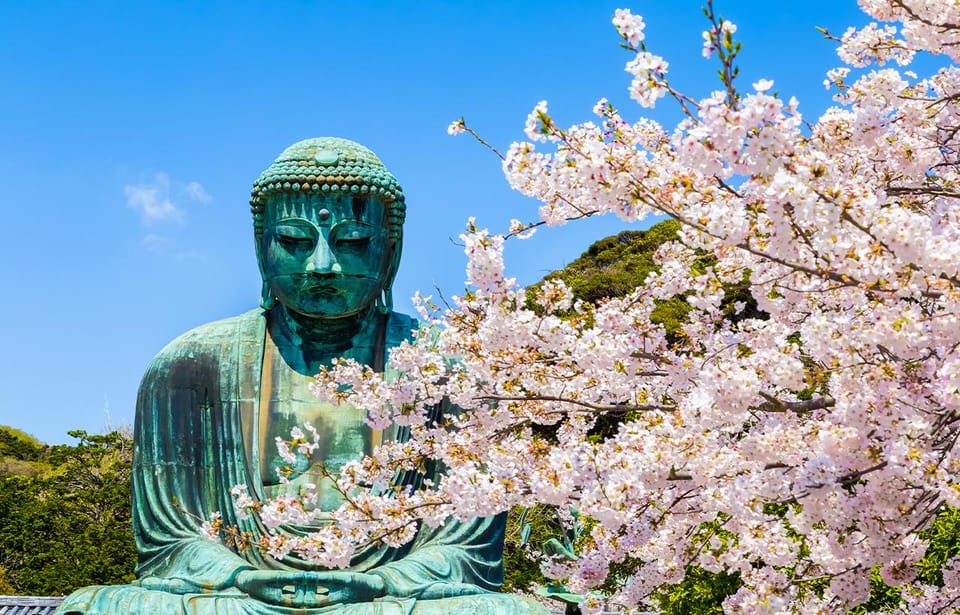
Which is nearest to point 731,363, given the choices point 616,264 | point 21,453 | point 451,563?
point 451,563

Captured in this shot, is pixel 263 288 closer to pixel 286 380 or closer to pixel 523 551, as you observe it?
pixel 286 380

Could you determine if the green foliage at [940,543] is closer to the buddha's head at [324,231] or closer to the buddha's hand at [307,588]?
the buddha's head at [324,231]

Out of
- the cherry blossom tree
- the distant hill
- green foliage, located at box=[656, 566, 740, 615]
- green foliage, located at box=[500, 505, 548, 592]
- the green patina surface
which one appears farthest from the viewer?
the distant hill

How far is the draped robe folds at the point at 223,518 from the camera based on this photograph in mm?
5840

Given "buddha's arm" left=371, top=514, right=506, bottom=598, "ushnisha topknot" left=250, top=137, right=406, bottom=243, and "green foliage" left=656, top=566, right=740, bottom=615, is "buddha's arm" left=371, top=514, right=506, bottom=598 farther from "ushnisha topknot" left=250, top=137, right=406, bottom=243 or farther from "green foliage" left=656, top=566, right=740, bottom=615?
"green foliage" left=656, top=566, right=740, bottom=615

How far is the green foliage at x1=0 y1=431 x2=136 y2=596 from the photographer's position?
20578mm

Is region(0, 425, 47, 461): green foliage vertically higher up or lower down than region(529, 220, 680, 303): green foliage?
lower down

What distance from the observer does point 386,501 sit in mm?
6039

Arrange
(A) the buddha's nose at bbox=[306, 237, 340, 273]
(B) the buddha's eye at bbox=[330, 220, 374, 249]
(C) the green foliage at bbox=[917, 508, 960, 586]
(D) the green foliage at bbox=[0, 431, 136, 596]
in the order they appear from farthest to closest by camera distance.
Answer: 1. (D) the green foliage at bbox=[0, 431, 136, 596]
2. (C) the green foliage at bbox=[917, 508, 960, 586]
3. (B) the buddha's eye at bbox=[330, 220, 374, 249]
4. (A) the buddha's nose at bbox=[306, 237, 340, 273]

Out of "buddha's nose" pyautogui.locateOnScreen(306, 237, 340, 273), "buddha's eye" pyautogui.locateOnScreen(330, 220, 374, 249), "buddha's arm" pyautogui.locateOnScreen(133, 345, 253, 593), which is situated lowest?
"buddha's arm" pyautogui.locateOnScreen(133, 345, 253, 593)

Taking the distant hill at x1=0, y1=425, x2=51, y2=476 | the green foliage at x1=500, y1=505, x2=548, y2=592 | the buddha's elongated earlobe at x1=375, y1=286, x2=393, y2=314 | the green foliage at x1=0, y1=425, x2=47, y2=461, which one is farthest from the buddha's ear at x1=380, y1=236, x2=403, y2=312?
the green foliage at x1=0, y1=425, x2=47, y2=461

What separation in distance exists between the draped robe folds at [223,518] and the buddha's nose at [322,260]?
1.75 feet

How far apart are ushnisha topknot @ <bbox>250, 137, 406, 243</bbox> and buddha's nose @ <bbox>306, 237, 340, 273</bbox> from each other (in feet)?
0.97

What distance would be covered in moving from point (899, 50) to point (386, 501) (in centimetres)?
380
